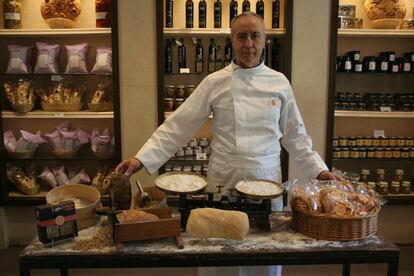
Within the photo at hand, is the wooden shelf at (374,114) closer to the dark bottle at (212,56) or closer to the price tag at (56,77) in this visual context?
the dark bottle at (212,56)

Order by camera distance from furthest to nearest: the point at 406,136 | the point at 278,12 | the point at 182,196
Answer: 1. the point at 406,136
2. the point at 278,12
3. the point at 182,196

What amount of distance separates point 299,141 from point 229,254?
0.88 m

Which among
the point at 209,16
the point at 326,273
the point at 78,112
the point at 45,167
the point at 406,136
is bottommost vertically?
the point at 326,273

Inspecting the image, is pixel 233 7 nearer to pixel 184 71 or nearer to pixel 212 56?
pixel 212 56

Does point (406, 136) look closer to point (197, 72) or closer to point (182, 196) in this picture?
point (197, 72)

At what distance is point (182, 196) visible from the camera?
5.32 ft

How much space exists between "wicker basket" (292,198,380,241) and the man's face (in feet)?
2.60

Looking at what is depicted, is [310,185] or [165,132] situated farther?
[165,132]

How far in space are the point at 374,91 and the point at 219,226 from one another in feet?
8.60

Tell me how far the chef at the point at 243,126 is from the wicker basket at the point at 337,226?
18.1 inches

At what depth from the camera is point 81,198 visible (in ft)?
5.71

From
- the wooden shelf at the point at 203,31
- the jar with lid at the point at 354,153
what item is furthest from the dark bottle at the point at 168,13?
the jar with lid at the point at 354,153

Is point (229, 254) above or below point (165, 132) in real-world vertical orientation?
below

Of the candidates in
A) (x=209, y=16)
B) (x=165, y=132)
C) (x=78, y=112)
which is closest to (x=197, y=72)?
(x=209, y=16)
